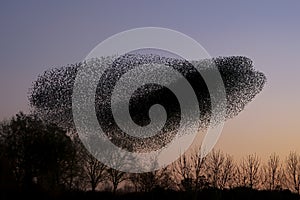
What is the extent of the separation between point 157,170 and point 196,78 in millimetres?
17785

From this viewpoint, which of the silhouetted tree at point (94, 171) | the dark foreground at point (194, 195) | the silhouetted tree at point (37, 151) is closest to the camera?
the silhouetted tree at point (37, 151)

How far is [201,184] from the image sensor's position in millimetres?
49500

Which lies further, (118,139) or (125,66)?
(118,139)

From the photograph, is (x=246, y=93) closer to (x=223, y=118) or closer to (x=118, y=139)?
(x=223, y=118)

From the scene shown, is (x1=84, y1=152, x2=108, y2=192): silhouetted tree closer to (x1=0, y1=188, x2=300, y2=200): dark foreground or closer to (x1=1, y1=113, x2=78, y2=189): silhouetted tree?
(x1=0, y1=188, x2=300, y2=200): dark foreground

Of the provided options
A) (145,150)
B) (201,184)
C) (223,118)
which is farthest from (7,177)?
(201,184)

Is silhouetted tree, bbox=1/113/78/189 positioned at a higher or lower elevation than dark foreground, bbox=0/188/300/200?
higher

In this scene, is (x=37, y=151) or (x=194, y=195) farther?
(x=194, y=195)

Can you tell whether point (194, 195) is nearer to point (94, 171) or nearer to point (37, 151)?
point (94, 171)

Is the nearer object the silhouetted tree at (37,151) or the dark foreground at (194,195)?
the silhouetted tree at (37,151)

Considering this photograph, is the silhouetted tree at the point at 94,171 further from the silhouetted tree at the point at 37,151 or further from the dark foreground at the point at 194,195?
the silhouetted tree at the point at 37,151

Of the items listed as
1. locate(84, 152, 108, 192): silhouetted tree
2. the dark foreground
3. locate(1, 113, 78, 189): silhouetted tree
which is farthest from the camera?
locate(84, 152, 108, 192): silhouetted tree

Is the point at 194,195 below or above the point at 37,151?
below

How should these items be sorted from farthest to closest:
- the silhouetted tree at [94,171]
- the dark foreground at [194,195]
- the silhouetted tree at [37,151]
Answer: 1. the silhouetted tree at [94,171]
2. the dark foreground at [194,195]
3. the silhouetted tree at [37,151]
